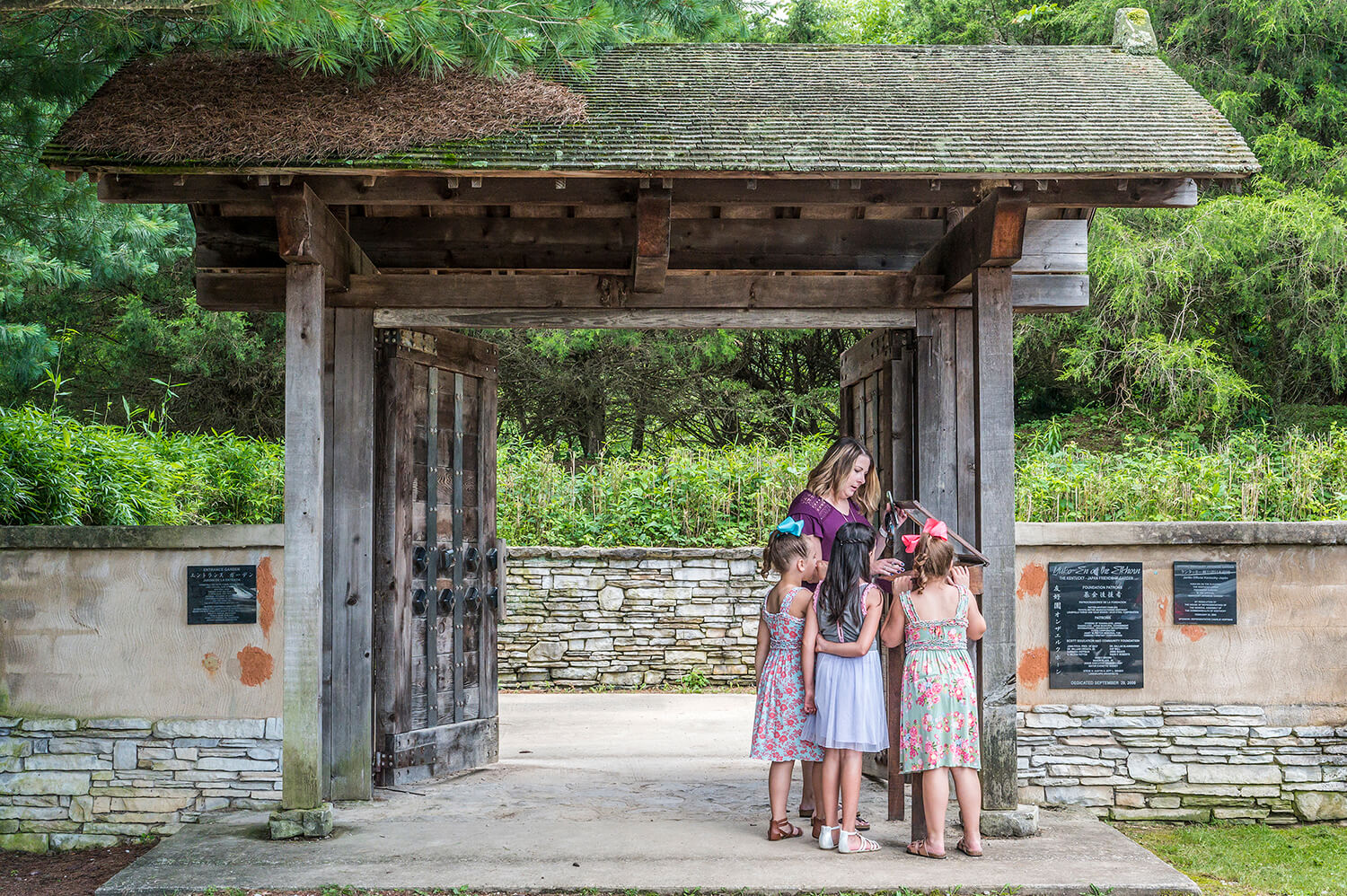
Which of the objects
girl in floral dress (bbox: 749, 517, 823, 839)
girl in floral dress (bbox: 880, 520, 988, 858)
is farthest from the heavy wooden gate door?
girl in floral dress (bbox: 880, 520, 988, 858)

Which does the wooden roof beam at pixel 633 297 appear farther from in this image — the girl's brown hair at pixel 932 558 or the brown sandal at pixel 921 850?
the brown sandal at pixel 921 850

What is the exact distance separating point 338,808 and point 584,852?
162 centimetres

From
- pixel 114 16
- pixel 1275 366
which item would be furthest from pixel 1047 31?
pixel 114 16

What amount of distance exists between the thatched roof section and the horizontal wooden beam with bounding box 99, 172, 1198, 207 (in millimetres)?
181

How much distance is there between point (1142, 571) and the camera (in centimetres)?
603

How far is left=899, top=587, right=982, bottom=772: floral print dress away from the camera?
4691mm

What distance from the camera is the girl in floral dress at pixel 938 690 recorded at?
4.68 meters

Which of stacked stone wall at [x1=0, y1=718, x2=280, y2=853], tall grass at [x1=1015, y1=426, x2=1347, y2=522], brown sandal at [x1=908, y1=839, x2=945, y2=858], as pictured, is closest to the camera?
brown sandal at [x1=908, y1=839, x2=945, y2=858]

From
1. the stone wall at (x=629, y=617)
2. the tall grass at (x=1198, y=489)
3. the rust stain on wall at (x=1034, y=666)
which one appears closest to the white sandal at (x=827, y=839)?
the rust stain on wall at (x=1034, y=666)

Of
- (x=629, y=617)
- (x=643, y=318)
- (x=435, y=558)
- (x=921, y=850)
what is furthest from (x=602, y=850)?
(x=629, y=617)

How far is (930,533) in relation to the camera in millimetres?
4645

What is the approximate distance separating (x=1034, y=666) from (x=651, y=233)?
322 cm

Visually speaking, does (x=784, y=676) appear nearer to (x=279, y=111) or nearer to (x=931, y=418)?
(x=931, y=418)

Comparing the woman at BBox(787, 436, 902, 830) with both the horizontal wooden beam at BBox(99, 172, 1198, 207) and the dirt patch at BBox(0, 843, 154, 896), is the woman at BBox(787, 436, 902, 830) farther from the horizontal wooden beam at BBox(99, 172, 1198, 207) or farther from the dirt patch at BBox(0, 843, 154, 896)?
the dirt patch at BBox(0, 843, 154, 896)
